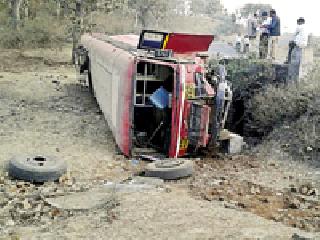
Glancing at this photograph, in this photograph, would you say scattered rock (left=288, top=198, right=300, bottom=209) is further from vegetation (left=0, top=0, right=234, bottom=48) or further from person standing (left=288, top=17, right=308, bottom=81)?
vegetation (left=0, top=0, right=234, bottom=48)

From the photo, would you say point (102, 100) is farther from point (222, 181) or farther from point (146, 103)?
point (222, 181)

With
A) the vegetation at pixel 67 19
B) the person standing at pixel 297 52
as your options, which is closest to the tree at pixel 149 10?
the vegetation at pixel 67 19

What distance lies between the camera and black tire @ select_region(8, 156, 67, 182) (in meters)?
7.45

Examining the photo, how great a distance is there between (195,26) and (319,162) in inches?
1424

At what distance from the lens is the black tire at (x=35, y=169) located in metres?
7.45

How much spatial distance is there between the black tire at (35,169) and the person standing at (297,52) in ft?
18.8

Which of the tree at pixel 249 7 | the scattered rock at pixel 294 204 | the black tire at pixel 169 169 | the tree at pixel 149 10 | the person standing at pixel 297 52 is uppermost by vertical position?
the tree at pixel 249 7

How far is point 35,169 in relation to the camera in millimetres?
7480

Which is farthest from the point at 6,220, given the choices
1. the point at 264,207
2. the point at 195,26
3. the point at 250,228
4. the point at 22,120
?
the point at 195,26

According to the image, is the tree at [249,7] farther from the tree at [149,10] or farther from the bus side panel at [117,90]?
the bus side panel at [117,90]

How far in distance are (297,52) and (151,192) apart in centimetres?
578

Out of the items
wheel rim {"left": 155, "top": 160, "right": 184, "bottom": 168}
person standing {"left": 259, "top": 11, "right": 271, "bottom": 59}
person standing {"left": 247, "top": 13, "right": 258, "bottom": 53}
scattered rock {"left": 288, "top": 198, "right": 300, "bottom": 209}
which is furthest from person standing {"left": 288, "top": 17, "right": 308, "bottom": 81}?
person standing {"left": 247, "top": 13, "right": 258, "bottom": 53}

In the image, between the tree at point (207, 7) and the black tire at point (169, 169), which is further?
the tree at point (207, 7)

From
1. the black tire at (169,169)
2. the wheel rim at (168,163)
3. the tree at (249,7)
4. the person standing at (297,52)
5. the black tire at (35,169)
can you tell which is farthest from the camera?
the tree at (249,7)
